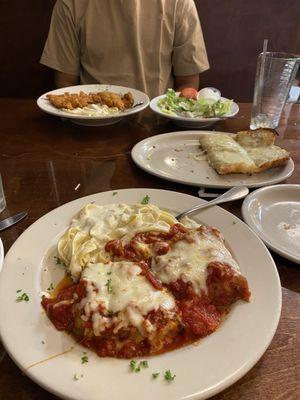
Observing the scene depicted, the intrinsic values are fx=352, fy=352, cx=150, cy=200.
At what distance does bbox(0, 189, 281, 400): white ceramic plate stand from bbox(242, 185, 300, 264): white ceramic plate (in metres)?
0.15

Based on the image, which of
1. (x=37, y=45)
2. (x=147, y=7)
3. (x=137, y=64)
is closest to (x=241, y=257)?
(x=137, y=64)

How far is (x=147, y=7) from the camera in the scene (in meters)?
3.39

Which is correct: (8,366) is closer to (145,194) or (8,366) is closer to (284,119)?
(145,194)

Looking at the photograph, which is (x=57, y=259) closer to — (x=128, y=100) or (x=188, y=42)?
(x=128, y=100)

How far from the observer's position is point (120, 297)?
40.3 inches

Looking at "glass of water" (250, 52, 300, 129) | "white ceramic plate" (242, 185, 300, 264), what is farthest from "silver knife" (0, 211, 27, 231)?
"glass of water" (250, 52, 300, 129)

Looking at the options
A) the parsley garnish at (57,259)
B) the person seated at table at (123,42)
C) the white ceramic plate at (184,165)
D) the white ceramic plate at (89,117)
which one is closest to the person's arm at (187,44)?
the person seated at table at (123,42)

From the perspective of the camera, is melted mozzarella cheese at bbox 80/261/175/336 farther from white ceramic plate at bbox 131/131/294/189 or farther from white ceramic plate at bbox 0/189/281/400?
white ceramic plate at bbox 131/131/294/189


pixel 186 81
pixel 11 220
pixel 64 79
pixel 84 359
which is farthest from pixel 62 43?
pixel 84 359

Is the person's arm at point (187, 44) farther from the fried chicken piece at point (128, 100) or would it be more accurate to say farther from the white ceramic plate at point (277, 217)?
the white ceramic plate at point (277, 217)

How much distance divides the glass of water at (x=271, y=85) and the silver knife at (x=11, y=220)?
67.1 inches

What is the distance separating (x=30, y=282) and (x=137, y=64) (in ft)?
9.36

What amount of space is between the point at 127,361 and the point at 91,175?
3.80 ft

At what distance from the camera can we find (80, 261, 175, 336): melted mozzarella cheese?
982mm
